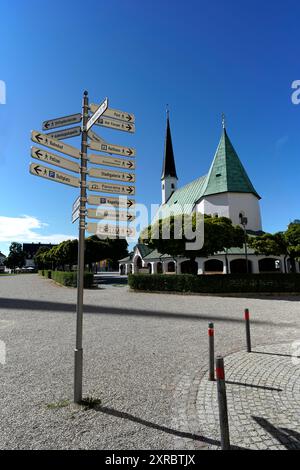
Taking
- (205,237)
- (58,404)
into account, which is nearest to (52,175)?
(58,404)

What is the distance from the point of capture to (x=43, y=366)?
18.7 ft

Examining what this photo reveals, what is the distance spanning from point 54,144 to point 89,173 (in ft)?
2.13

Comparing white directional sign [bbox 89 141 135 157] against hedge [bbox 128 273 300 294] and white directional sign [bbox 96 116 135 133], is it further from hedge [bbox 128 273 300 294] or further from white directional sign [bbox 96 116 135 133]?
hedge [bbox 128 273 300 294]

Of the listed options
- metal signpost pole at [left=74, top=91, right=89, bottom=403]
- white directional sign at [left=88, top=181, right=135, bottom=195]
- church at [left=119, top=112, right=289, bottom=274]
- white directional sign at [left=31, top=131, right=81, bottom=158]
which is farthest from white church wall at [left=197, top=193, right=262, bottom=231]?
white directional sign at [left=31, top=131, right=81, bottom=158]

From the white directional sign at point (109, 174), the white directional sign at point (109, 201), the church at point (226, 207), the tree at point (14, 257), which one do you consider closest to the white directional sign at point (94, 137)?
the white directional sign at point (109, 174)

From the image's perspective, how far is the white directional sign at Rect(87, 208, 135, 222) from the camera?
4.28m

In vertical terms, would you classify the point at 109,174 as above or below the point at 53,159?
below

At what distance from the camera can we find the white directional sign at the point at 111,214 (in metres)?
4.28

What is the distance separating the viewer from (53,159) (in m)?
4.07

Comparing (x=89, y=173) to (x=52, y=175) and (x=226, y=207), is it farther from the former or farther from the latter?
(x=226, y=207)

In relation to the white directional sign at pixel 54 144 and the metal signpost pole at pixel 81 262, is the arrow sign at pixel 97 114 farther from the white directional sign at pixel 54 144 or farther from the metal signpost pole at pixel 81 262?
the white directional sign at pixel 54 144

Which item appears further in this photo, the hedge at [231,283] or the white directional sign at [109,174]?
the hedge at [231,283]

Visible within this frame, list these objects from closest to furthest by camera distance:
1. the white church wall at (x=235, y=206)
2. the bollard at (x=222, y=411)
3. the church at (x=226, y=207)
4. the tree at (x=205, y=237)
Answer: the bollard at (x=222, y=411) → the tree at (x=205, y=237) → the church at (x=226, y=207) → the white church wall at (x=235, y=206)

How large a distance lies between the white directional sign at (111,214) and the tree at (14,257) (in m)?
113
